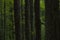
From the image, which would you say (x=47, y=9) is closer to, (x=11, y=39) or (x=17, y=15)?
(x=17, y=15)

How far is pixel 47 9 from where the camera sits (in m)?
1.09

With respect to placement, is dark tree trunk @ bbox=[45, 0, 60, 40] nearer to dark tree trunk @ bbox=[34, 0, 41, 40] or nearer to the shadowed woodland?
A: the shadowed woodland

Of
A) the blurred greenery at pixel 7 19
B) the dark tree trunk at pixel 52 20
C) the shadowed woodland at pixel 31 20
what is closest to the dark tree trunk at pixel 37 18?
the shadowed woodland at pixel 31 20

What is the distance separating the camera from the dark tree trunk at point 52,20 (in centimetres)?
106

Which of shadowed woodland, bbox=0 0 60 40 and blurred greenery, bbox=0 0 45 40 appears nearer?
shadowed woodland, bbox=0 0 60 40

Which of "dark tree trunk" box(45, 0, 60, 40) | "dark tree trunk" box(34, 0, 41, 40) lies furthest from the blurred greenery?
"dark tree trunk" box(45, 0, 60, 40)

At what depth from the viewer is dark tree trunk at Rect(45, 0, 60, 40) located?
1.06m

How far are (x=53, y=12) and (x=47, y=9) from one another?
5 centimetres

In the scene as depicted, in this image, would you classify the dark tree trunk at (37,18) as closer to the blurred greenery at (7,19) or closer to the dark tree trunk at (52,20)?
the dark tree trunk at (52,20)

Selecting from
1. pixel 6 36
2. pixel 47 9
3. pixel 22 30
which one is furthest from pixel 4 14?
pixel 47 9

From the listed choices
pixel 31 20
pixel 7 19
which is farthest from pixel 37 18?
pixel 7 19

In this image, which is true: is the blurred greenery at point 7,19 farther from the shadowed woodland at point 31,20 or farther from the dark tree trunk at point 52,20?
the dark tree trunk at point 52,20

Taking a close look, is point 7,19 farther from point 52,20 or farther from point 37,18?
point 52,20

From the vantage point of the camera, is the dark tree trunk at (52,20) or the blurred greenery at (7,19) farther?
the blurred greenery at (7,19)
